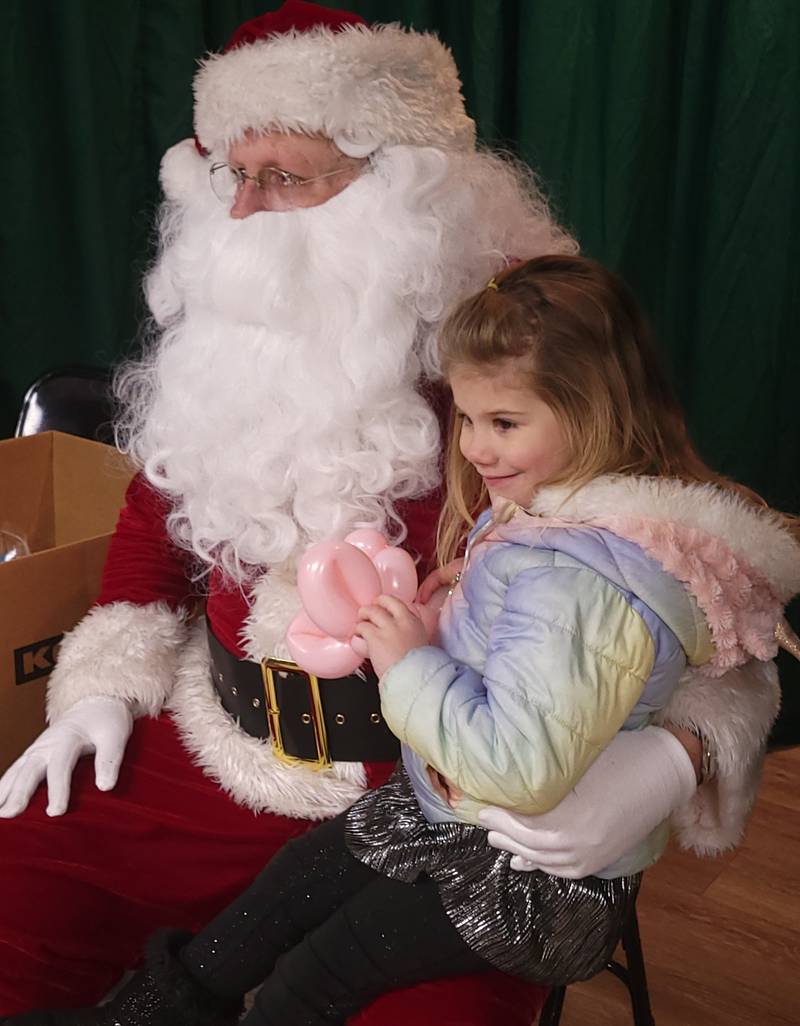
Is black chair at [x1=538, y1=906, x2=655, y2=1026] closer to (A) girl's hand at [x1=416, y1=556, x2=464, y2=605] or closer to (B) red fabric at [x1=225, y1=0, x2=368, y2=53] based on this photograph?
(A) girl's hand at [x1=416, y1=556, x2=464, y2=605]

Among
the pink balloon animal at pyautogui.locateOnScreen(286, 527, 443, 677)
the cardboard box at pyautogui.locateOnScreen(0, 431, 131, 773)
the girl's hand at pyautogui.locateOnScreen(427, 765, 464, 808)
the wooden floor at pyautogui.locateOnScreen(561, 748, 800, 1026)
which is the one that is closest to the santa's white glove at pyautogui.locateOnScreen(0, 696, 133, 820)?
the cardboard box at pyautogui.locateOnScreen(0, 431, 131, 773)

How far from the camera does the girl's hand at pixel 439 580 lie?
1.36 m

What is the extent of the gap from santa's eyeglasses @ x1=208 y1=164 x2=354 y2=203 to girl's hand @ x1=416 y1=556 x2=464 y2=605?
55 centimetres

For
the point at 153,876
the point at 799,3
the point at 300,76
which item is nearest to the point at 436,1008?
the point at 153,876

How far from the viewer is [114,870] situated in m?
1.43

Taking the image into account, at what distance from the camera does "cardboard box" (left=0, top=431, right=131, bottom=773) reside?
168cm

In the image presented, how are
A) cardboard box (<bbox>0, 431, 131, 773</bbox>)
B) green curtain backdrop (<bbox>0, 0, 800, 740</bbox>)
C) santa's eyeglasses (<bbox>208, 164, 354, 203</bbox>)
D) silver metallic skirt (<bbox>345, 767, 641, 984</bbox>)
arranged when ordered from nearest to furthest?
silver metallic skirt (<bbox>345, 767, 641, 984</bbox>) → santa's eyeglasses (<bbox>208, 164, 354, 203</bbox>) → cardboard box (<bbox>0, 431, 131, 773</bbox>) → green curtain backdrop (<bbox>0, 0, 800, 740</bbox>)

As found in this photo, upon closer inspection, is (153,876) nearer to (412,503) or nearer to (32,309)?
(412,503)

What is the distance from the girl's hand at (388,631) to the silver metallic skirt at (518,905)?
0.68 feet

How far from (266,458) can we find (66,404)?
2.37 feet

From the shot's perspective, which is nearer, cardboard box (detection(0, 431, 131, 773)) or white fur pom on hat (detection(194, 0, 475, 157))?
white fur pom on hat (detection(194, 0, 475, 157))

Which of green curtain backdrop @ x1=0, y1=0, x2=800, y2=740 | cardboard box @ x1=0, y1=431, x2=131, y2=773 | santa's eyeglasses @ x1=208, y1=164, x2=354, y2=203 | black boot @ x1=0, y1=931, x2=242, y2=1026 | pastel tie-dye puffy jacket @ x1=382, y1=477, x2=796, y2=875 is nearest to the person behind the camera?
pastel tie-dye puffy jacket @ x1=382, y1=477, x2=796, y2=875

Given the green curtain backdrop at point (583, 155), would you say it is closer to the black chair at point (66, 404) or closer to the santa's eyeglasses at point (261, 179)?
the black chair at point (66, 404)

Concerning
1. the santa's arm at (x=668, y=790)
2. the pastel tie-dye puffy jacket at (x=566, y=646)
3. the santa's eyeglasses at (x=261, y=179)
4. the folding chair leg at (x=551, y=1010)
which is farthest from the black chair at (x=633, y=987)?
the santa's eyeglasses at (x=261, y=179)
